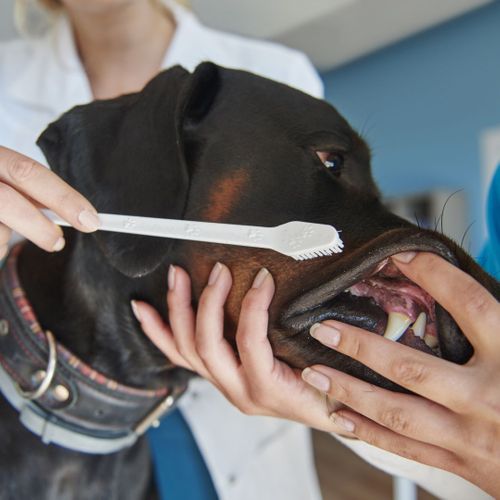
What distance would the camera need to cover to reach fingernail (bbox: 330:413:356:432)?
3.19 ft

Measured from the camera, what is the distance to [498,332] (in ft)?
2.57

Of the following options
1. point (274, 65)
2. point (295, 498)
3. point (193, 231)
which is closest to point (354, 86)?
point (274, 65)

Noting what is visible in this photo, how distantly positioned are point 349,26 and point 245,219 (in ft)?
13.7

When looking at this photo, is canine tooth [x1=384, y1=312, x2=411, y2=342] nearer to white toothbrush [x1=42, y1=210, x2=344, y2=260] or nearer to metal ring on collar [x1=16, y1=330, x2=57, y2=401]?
white toothbrush [x1=42, y1=210, x2=344, y2=260]

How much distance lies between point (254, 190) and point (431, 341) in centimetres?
40

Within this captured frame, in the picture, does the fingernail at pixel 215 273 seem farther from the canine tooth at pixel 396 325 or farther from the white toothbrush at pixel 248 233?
the canine tooth at pixel 396 325

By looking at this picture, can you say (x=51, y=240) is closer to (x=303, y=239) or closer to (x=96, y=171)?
(x=96, y=171)

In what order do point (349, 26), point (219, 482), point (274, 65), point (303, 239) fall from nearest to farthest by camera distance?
point (303, 239)
point (219, 482)
point (274, 65)
point (349, 26)

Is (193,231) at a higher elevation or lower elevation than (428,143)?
higher

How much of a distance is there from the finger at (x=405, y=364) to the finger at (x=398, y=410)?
0.12 feet

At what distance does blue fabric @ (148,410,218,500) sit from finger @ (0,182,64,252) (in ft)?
2.34

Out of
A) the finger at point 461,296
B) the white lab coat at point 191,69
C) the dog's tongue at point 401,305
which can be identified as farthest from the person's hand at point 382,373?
the white lab coat at point 191,69

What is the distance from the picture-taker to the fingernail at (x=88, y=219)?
3.07 ft

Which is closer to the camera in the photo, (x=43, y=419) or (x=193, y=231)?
(x=193, y=231)
